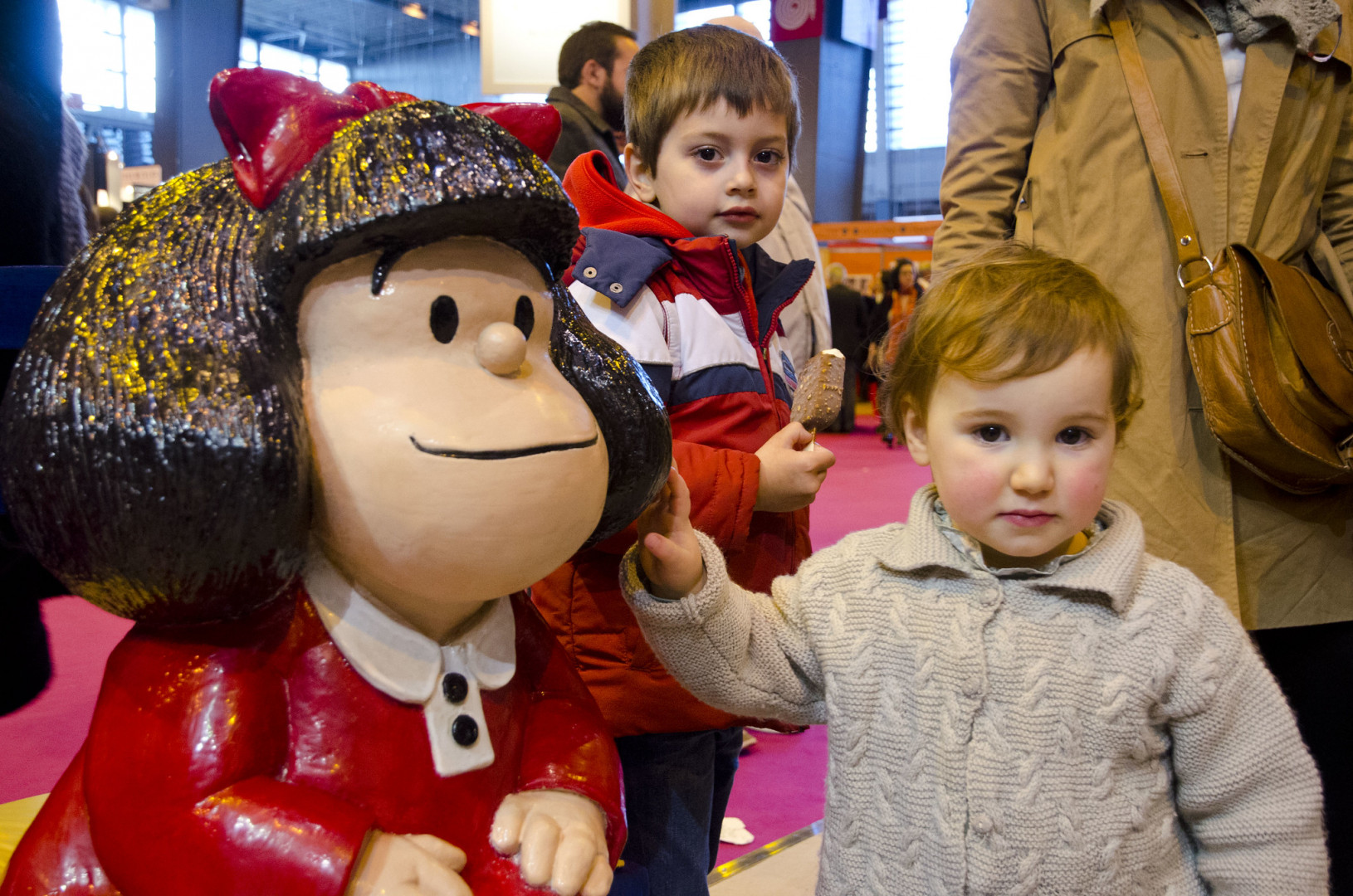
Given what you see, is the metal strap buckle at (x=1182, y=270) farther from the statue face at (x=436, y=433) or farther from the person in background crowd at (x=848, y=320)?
the person in background crowd at (x=848, y=320)

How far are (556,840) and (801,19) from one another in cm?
824

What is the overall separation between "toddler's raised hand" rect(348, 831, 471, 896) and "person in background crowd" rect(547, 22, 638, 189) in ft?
7.32

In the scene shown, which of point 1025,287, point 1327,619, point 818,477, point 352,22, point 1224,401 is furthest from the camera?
point 352,22

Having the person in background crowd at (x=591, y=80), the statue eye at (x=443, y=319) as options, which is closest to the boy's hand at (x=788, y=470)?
the statue eye at (x=443, y=319)

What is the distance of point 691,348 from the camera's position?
1.17 m

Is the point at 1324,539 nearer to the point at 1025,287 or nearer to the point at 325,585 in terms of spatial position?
the point at 1025,287

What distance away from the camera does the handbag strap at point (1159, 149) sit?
1368 mm

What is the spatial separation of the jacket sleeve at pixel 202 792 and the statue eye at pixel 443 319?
Result: 0.25 metres

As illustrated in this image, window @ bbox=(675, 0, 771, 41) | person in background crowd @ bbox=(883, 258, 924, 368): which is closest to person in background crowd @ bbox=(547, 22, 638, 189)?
person in background crowd @ bbox=(883, 258, 924, 368)

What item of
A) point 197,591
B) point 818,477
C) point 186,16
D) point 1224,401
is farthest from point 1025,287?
point 186,16

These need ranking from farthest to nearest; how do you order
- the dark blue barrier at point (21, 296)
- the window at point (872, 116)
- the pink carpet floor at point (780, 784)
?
1. the window at point (872, 116)
2. the pink carpet floor at point (780, 784)
3. the dark blue barrier at point (21, 296)

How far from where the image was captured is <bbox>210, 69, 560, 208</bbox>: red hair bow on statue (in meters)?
0.70

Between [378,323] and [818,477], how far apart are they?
598 mm

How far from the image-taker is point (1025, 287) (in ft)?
3.33
